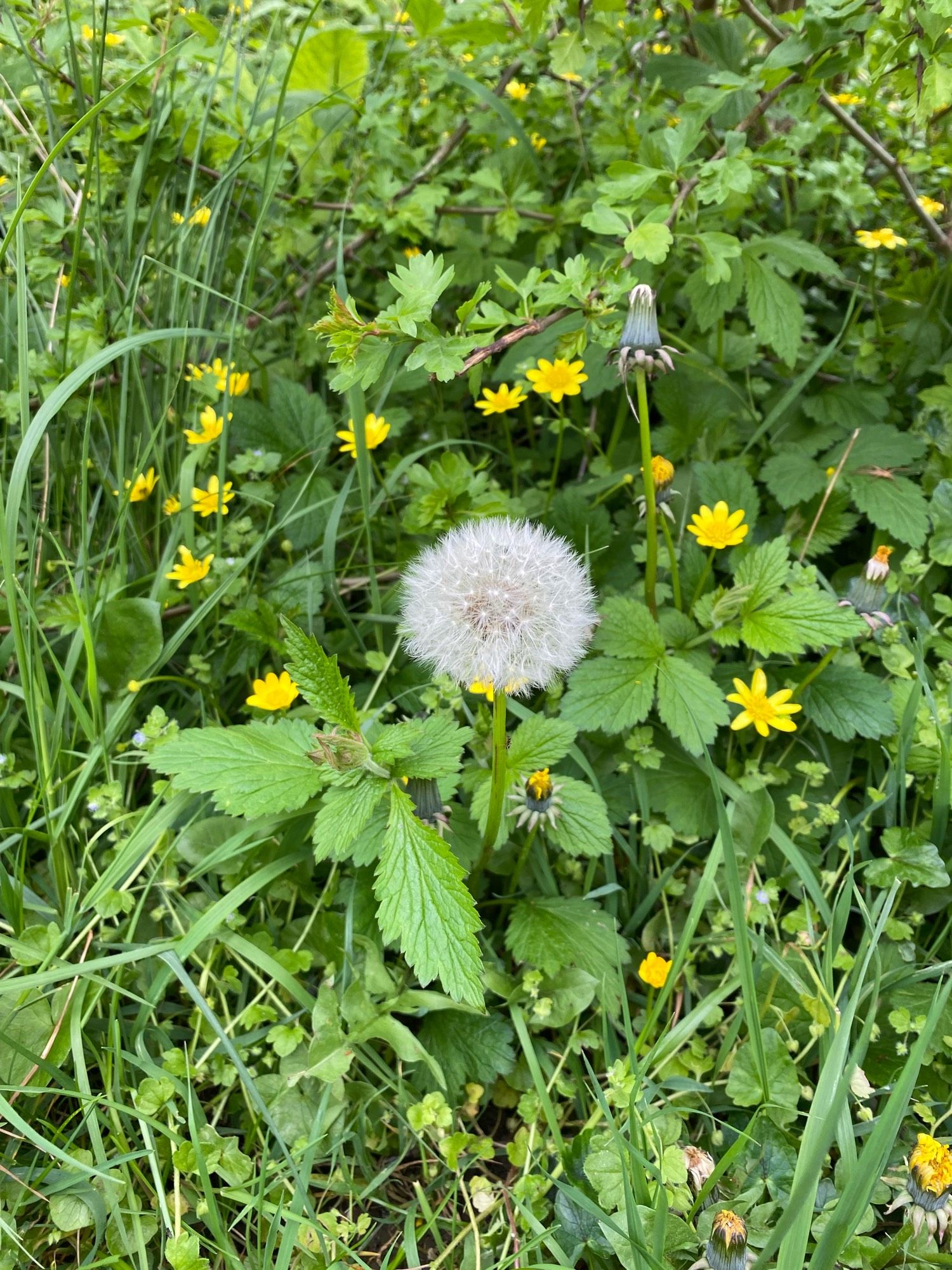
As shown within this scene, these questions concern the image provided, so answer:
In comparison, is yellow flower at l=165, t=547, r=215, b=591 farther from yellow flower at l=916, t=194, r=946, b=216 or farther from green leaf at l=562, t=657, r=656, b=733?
yellow flower at l=916, t=194, r=946, b=216

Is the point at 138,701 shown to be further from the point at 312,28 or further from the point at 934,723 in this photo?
the point at 312,28

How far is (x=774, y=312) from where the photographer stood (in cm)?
193

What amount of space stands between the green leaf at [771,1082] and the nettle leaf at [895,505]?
1113 millimetres

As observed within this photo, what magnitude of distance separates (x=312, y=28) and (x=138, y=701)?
224cm

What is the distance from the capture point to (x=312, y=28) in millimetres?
2779

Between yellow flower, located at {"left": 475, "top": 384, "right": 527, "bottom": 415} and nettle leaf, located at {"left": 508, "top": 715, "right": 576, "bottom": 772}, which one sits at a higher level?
yellow flower, located at {"left": 475, "top": 384, "right": 527, "bottom": 415}

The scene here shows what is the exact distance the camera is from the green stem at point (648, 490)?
60.4 inches

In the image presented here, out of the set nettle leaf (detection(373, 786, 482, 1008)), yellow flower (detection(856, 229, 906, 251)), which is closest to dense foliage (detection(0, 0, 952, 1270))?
nettle leaf (detection(373, 786, 482, 1008))

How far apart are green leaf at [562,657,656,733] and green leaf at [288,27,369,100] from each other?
1707 mm

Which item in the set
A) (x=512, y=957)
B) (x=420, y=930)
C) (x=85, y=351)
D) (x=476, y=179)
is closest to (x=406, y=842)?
(x=420, y=930)

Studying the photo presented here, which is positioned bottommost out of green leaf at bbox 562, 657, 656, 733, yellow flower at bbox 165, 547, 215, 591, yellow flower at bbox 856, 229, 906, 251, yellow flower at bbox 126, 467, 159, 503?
green leaf at bbox 562, 657, 656, 733

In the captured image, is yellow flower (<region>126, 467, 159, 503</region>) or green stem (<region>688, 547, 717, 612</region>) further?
yellow flower (<region>126, 467, 159, 503</region>)

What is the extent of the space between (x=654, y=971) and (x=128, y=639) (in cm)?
127

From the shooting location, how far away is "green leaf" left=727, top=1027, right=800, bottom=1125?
138cm
